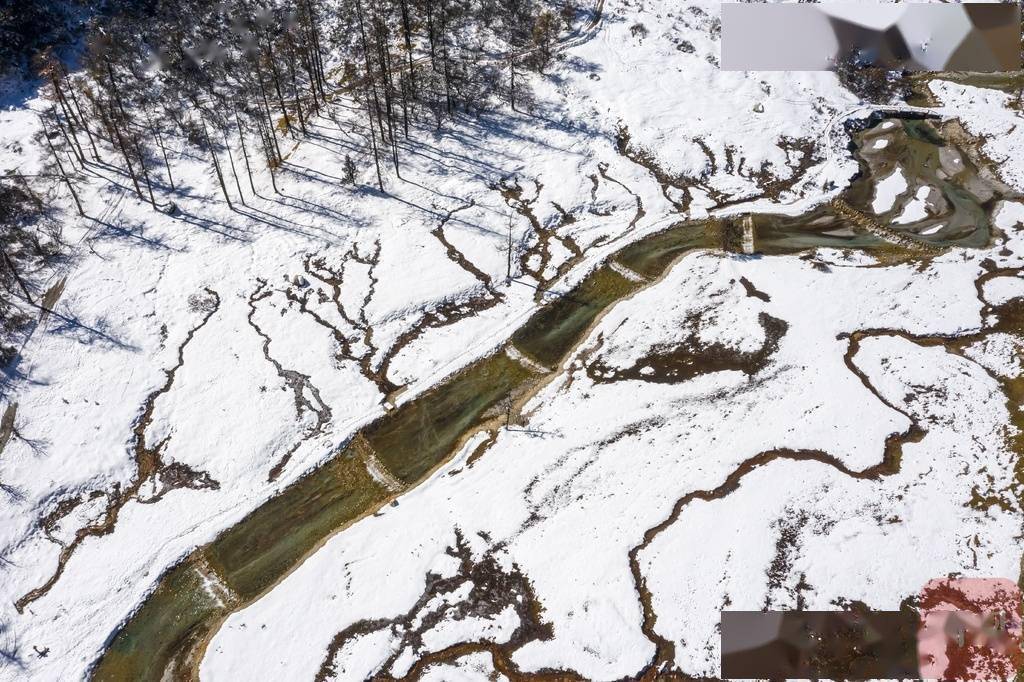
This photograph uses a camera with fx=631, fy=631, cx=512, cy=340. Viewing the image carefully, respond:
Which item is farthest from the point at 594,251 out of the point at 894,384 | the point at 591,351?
the point at 894,384

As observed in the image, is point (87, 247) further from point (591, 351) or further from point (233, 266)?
point (591, 351)

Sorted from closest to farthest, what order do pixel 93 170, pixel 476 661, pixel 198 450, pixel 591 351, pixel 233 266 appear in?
pixel 476 661 → pixel 198 450 → pixel 591 351 → pixel 233 266 → pixel 93 170

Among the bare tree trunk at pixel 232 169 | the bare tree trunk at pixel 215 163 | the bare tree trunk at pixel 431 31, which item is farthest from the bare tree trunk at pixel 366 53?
the bare tree trunk at pixel 215 163

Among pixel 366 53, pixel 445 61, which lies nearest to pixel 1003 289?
pixel 445 61

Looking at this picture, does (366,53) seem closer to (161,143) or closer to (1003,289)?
(161,143)

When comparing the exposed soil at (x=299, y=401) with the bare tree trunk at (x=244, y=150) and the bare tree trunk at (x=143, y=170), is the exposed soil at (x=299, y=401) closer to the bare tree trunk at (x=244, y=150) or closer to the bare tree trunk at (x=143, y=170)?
the bare tree trunk at (x=244, y=150)
